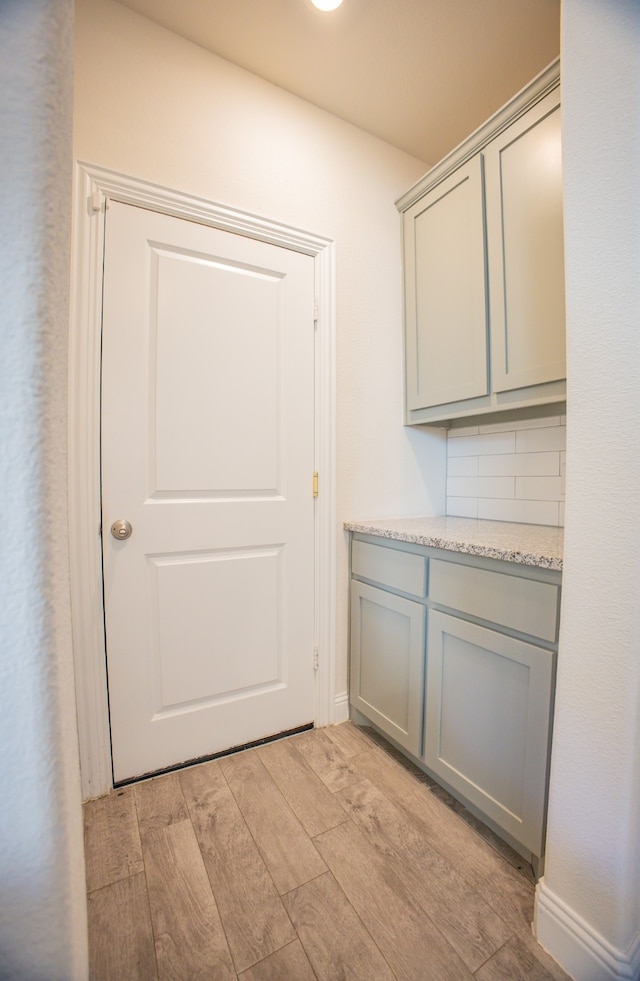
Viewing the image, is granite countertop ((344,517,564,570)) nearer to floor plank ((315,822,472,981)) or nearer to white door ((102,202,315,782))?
white door ((102,202,315,782))

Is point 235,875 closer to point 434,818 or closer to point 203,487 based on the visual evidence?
point 434,818

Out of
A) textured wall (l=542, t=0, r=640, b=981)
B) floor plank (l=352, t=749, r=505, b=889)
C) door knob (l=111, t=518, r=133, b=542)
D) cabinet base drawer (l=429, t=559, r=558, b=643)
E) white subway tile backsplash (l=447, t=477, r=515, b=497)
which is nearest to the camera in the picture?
textured wall (l=542, t=0, r=640, b=981)

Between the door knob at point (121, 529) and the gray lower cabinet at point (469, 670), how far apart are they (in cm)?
92

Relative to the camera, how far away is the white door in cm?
135

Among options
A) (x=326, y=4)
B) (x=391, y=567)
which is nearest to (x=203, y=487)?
(x=391, y=567)

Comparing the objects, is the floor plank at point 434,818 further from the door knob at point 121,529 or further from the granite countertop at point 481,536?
the door knob at point 121,529

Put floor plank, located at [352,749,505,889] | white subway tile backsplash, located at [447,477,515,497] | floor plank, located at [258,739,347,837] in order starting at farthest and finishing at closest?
white subway tile backsplash, located at [447,477,515,497] → floor plank, located at [258,739,347,837] → floor plank, located at [352,749,505,889]

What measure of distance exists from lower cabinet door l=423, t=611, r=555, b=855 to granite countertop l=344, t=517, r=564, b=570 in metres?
0.23

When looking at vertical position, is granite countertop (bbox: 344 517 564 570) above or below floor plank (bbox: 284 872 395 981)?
above

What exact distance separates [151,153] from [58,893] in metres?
1.86

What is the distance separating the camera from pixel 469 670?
120cm

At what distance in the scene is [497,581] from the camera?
3.64ft

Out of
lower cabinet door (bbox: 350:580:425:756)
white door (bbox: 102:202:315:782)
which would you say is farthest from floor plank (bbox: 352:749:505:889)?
white door (bbox: 102:202:315:782)

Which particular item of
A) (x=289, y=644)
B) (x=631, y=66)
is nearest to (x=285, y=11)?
(x=631, y=66)
